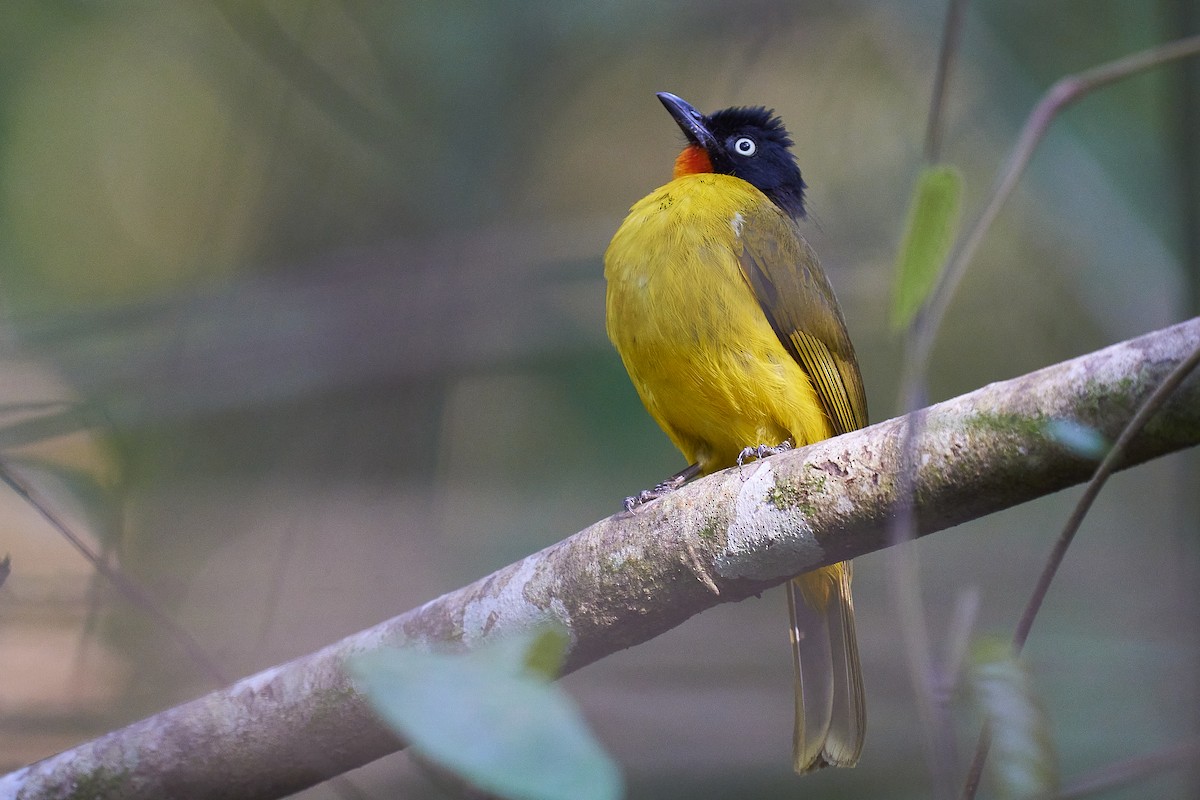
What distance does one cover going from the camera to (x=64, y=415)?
352 centimetres

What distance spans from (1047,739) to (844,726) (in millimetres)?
1715

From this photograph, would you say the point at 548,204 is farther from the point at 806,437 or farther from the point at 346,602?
the point at 806,437

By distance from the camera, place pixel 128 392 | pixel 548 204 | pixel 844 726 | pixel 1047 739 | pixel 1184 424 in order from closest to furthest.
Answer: pixel 1047 739 → pixel 1184 424 → pixel 844 726 → pixel 128 392 → pixel 548 204

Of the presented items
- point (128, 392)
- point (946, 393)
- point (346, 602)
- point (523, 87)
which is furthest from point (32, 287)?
point (946, 393)

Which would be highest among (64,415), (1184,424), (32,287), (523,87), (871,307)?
(523,87)

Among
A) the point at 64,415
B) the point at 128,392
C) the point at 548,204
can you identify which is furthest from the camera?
the point at 548,204

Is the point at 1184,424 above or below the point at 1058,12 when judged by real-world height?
below

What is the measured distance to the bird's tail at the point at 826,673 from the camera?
283 cm

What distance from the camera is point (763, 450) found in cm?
289

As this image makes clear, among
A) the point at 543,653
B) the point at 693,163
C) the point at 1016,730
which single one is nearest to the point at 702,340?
the point at 693,163

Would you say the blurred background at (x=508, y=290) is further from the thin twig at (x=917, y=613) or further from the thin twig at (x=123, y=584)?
the thin twig at (x=917, y=613)

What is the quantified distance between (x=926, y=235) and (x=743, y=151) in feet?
8.29

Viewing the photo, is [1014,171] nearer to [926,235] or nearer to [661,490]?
[926,235]

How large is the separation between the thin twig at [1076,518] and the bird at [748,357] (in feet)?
4.55
